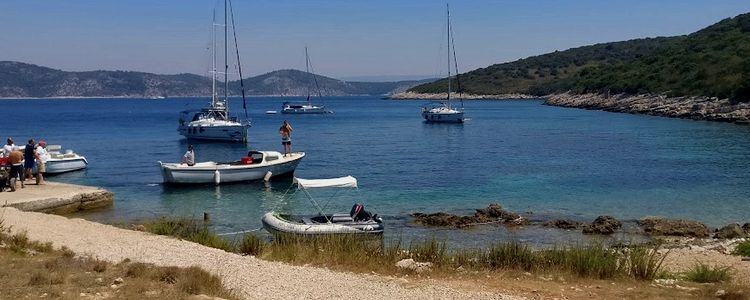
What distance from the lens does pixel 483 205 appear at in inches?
1055

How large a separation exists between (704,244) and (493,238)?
5566 millimetres

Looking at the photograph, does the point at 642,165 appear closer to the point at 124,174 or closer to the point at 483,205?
the point at 483,205

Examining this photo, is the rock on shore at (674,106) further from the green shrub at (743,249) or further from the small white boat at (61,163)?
the small white boat at (61,163)

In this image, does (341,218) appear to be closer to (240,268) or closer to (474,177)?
(240,268)

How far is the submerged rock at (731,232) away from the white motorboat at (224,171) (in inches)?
760

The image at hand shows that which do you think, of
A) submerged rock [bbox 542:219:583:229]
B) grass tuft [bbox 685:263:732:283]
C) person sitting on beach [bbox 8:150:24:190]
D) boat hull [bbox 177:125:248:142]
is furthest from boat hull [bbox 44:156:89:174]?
grass tuft [bbox 685:263:732:283]

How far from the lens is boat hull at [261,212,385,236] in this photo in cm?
1842

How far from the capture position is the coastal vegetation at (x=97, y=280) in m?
9.84

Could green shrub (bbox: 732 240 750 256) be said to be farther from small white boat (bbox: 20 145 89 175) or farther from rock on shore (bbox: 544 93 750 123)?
rock on shore (bbox: 544 93 750 123)

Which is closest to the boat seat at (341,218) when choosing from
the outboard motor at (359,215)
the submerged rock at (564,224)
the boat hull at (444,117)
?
the outboard motor at (359,215)

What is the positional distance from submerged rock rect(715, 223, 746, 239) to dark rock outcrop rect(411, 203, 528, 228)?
5648mm

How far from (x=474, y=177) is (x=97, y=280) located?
2647 cm

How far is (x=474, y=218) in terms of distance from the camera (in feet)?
76.1

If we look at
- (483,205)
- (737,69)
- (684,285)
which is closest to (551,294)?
(684,285)
